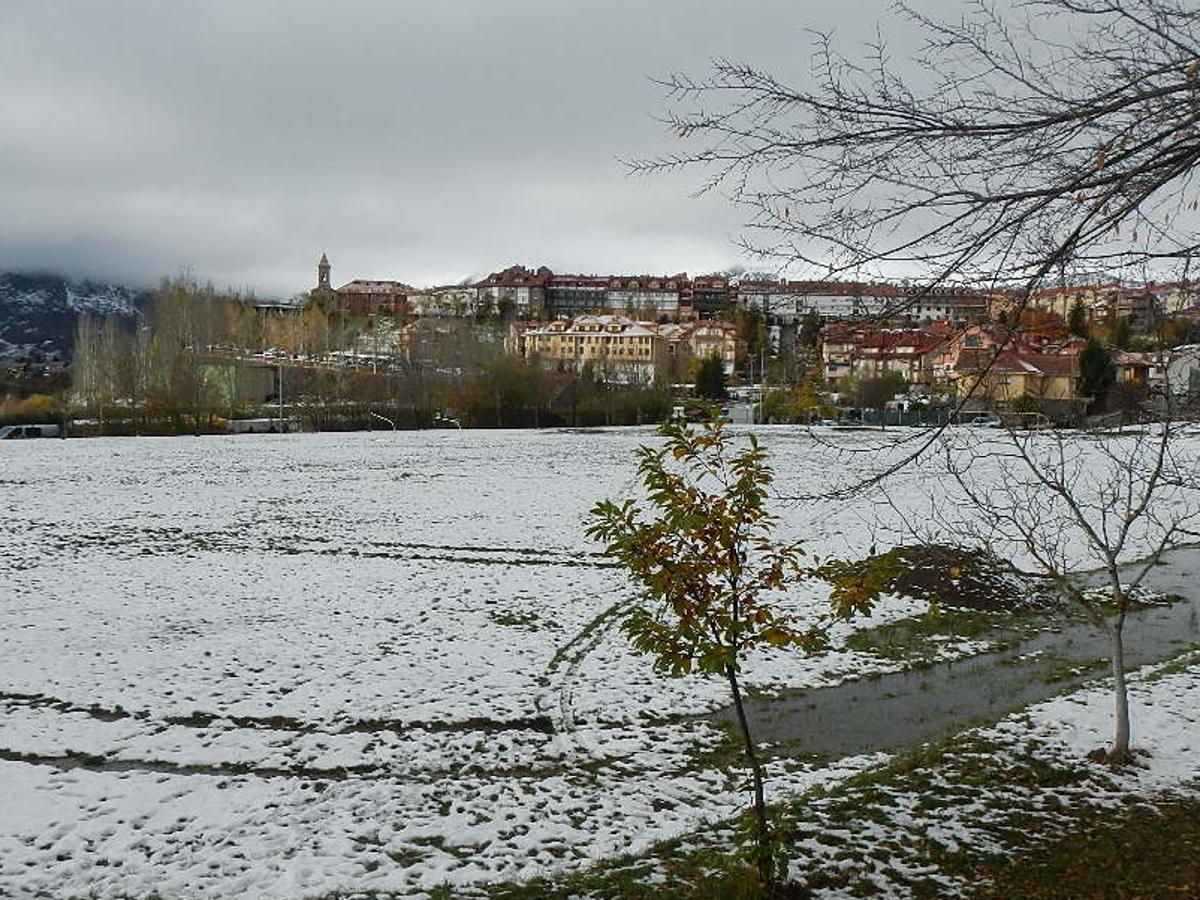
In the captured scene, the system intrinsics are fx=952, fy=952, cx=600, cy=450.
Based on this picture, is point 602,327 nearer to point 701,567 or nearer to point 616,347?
point 616,347

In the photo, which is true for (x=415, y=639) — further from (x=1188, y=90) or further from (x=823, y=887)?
(x=1188, y=90)

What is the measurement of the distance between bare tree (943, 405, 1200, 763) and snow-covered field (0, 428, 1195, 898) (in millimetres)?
2490

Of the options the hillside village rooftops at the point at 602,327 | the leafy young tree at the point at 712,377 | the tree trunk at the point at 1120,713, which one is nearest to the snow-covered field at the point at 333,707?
the tree trunk at the point at 1120,713

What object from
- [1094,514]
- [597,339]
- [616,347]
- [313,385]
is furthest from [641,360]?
[1094,514]

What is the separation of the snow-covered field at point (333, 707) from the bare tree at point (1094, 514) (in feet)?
8.17

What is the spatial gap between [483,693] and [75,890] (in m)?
5.18

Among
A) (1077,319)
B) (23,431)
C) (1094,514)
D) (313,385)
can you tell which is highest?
(313,385)

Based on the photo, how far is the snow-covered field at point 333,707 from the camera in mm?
7242

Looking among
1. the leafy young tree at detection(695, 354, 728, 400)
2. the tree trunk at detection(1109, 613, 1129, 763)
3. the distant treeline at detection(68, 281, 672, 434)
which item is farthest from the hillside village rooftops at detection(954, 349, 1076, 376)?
the leafy young tree at detection(695, 354, 728, 400)

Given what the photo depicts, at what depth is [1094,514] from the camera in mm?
25891

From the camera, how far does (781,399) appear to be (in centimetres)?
796

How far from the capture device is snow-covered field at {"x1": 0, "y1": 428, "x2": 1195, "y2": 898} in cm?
724

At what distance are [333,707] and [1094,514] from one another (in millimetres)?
22472

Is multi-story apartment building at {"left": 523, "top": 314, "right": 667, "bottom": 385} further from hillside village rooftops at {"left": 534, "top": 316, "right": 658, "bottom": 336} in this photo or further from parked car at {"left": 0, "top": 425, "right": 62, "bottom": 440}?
parked car at {"left": 0, "top": 425, "right": 62, "bottom": 440}
